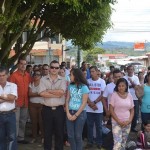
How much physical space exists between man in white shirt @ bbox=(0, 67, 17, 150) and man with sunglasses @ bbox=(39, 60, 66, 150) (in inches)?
24.1

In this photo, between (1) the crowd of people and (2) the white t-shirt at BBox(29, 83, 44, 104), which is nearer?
(1) the crowd of people

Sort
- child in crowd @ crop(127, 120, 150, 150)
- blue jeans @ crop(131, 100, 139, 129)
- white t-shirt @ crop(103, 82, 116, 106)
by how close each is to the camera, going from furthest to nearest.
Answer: blue jeans @ crop(131, 100, 139, 129) → white t-shirt @ crop(103, 82, 116, 106) → child in crowd @ crop(127, 120, 150, 150)

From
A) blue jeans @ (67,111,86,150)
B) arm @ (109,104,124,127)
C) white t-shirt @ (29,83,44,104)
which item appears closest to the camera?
blue jeans @ (67,111,86,150)

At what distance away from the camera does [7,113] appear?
7.26m

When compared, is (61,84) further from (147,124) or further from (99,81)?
(147,124)

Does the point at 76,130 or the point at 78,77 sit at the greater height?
the point at 78,77

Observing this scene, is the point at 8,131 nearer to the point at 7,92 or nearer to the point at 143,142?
the point at 7,92

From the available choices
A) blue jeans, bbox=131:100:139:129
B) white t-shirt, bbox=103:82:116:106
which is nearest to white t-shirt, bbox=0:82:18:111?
white t-shirt, bbox=103:82:116:106

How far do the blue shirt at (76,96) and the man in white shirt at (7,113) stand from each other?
1.07 metres

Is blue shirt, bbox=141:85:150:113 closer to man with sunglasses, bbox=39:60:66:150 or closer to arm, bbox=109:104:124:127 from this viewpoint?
arm, bbox=109:104:124:127

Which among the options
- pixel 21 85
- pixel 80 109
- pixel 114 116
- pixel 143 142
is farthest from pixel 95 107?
pixel 21 85

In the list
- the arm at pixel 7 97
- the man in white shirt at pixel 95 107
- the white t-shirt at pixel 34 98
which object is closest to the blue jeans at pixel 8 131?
the arm at pixel 7 97

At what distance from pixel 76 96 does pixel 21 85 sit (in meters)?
2.02

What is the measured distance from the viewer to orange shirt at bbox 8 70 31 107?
A: 898cm
